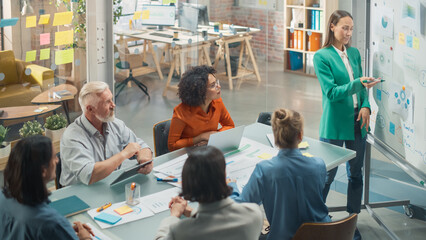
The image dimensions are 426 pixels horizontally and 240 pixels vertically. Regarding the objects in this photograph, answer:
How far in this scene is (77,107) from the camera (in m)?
5.12

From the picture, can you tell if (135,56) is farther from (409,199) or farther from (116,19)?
(409,199)

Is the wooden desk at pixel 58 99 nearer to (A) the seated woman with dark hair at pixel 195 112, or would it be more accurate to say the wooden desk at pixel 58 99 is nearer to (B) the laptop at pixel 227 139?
(A) the seated woman with dark hair at pixel 195 112

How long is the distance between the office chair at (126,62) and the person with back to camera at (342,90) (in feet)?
6.87

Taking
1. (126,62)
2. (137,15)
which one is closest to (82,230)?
(126,62)

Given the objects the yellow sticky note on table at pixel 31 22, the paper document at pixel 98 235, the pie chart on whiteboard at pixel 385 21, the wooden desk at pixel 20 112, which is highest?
the yellow sticky note on table at pixel 31 22

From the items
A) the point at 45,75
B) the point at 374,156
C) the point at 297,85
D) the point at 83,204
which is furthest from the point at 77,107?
the point at 297,85

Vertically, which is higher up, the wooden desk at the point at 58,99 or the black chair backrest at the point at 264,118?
the wooden desk at the point at 58,99

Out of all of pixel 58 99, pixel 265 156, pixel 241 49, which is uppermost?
pixel 241 49

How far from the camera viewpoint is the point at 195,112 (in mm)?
3930

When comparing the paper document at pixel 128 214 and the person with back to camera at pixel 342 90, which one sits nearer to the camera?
the paper document at pixel 128 214

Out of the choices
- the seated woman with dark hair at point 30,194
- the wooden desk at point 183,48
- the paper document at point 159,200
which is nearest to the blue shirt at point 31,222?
the seated woman with dark hair at point 30,194

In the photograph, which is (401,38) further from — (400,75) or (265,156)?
(265,156)

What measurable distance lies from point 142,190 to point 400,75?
199cm

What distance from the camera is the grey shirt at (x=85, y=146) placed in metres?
3.23
